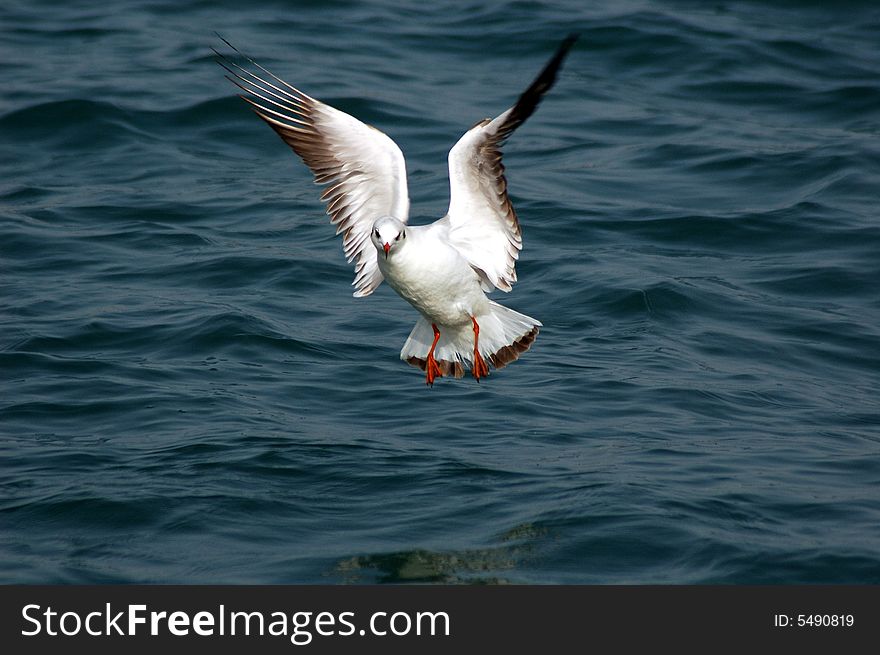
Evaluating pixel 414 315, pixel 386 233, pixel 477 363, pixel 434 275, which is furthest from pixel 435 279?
pixel 414 315

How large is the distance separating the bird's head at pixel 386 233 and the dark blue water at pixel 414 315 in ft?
5.64

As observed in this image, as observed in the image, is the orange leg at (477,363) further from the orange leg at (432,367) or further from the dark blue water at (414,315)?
the dark blue water at (414,315)

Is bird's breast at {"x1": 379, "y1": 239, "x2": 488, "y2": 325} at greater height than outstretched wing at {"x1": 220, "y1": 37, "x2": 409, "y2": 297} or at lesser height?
lesser

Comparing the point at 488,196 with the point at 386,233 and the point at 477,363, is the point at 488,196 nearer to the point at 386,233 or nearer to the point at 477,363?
the point at 386,233

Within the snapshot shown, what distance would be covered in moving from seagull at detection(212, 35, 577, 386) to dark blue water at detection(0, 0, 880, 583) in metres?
0.82

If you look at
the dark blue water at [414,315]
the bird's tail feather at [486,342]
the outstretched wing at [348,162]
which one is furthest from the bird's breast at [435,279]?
the dark blue water at [414,315]

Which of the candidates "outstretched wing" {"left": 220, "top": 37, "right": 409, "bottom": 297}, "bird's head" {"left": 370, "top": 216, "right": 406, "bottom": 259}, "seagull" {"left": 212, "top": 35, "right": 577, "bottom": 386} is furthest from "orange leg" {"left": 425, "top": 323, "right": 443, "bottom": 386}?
"bird's head" {"left": 370, "top": 216, "right": 406, "bottom": 259}

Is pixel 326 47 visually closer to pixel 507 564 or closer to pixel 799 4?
pixel 799 4

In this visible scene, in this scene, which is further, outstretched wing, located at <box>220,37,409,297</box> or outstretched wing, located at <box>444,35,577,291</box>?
outstretched wing, located at <box>220,37,409,297</box>

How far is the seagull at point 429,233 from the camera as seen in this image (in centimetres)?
801

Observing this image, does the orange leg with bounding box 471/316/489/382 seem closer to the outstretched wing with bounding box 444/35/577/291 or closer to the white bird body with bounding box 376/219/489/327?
the white bird body with bounding box 376/219/489/327

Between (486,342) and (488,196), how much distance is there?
101 cm

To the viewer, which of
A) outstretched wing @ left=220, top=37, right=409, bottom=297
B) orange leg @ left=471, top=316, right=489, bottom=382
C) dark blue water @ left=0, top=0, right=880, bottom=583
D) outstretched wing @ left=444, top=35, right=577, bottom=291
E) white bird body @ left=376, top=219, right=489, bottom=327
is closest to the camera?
outstretched wing @ left=444, top=35, right=577, bottom=291

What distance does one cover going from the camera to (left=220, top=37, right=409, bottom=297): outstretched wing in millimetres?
8352
